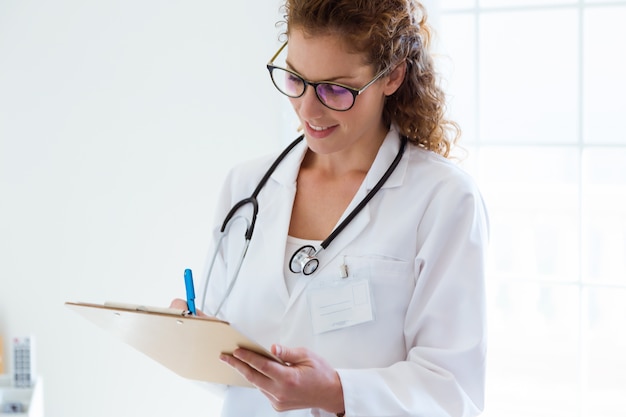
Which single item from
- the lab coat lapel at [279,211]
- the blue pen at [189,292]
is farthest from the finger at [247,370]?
the lab coat lapel at [279,211]

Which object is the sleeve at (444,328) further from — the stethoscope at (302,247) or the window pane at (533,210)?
the window pane at (533,210)

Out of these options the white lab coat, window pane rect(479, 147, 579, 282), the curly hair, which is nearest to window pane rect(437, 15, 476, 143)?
window pane rect(479, 147, 579, 282)

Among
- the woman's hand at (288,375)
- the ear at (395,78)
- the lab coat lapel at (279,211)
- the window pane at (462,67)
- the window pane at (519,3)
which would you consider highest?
the window pane at (519,3)

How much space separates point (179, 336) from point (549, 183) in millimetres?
1361

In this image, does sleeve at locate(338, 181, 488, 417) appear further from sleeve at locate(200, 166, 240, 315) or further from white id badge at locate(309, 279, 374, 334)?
sleeve at locate(200, 166, 240, 315)

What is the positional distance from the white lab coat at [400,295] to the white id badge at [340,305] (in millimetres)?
14

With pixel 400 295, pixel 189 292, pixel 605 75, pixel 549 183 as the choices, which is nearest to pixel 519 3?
pixel 605 75

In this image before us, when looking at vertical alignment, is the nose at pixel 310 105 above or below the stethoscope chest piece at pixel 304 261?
above

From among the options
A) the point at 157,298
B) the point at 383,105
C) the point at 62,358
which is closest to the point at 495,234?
the point at 383,105

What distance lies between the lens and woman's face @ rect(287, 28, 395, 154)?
4.85 feet

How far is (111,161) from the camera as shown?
286 cm

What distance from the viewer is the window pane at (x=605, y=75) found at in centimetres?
225

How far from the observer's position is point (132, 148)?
2.84 m

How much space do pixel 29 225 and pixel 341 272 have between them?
1.71 m
